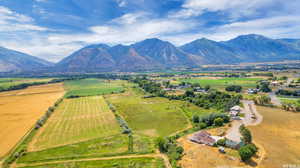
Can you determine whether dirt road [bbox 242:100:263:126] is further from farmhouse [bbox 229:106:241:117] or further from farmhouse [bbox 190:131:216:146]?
farmhouse [bbox 190:131:216:146]

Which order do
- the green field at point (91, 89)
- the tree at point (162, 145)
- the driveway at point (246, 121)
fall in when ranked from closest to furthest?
the tree at point (162, 145)
the driveway at point (246, 121)
the green field at point (91, 89)

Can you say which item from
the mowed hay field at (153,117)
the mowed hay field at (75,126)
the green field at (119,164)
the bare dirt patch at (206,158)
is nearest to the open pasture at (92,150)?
the green field at (119,164)

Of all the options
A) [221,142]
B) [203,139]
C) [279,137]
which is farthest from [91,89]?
[279,137]

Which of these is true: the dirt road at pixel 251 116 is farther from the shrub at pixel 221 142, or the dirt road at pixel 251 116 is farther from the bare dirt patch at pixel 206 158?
the bare dirt patch at pixel 206 158

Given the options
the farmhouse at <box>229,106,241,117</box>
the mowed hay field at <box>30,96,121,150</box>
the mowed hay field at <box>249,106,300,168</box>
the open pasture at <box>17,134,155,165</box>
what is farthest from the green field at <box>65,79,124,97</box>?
the mowed hay field at <box>249,106,300,168</box>

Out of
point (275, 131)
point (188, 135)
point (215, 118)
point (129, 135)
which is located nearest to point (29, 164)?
point (129, 135)

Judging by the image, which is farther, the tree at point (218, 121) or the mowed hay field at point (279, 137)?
the tree at point (218, 121)
